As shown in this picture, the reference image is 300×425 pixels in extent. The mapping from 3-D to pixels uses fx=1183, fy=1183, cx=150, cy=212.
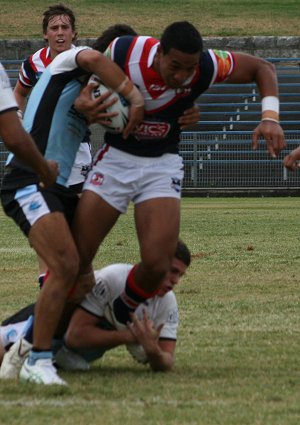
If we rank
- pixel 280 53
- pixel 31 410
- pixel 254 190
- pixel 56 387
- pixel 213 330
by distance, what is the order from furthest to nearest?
pixel 280 53 < pixel 254 190 < pixel 213 330 < pixel 56 387 < pixel 31 410

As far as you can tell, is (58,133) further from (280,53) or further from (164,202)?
(280,53)

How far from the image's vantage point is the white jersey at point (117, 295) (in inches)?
253

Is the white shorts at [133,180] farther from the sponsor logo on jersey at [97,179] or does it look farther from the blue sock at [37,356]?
the blue sock at [37,356]

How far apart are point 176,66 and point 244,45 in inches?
1284

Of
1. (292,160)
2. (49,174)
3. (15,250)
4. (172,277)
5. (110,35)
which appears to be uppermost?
(110,35)

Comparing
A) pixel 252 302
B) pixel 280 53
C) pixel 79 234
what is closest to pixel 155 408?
pixel 79 234

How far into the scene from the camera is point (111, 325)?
6488mm

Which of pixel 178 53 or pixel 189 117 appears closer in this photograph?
pixel 178 53

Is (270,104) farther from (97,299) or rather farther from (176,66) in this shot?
(97,299)

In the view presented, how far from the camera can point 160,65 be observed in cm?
617

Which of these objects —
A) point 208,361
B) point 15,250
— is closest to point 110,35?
point 208,361

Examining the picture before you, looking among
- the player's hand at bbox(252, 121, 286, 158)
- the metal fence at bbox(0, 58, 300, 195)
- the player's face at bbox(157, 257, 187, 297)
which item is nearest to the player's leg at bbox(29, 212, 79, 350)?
the player's face at bbox(157, 257, 187, 297)

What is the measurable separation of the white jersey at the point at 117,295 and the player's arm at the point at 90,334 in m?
0.06

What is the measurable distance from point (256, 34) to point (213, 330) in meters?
32.6
